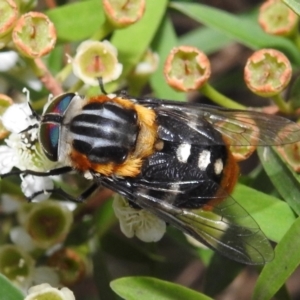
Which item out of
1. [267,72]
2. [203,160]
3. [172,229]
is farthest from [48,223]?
[267,72]

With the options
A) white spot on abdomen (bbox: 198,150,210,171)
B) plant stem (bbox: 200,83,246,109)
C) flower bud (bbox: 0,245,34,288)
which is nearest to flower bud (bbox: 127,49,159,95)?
plant stem (bbox: 200,83,246,109)

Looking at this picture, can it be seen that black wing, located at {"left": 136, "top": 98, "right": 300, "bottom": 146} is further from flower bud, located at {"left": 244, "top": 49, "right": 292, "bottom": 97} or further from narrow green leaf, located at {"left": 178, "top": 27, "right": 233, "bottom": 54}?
narrow green leaf, located at {"left": 178, "top": 27, "right": 233, "bottom": 54}

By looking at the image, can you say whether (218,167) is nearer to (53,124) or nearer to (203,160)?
(203,160)

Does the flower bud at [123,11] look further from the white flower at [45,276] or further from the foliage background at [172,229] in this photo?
the white flower at [45,276]

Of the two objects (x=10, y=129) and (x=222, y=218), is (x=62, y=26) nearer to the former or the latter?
(x=10, y=129)

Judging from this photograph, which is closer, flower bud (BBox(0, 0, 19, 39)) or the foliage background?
the foliage background

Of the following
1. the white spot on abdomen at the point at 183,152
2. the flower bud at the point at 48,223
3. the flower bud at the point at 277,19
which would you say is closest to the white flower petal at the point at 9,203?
the flower bud at the point at 48,223

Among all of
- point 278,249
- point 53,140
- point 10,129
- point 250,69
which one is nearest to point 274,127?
point 250,69
